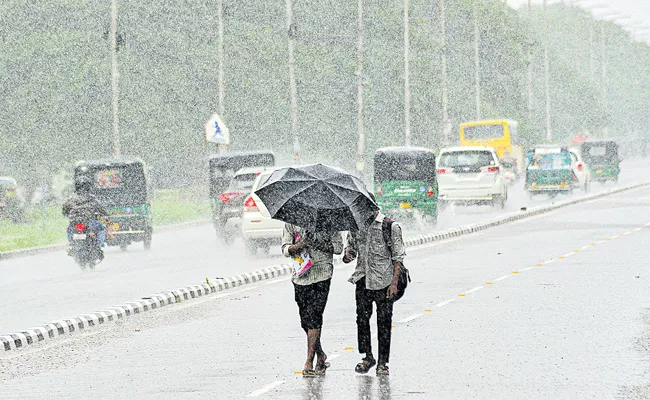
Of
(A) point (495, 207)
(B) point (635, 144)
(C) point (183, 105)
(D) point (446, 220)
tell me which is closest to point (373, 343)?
(D) point (446, 220)

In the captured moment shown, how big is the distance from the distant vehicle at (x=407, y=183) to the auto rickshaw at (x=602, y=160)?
29.4 m

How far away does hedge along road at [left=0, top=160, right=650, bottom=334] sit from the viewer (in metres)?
18.2

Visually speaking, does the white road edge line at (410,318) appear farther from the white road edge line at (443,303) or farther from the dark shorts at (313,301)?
the dark shorts at (313,301)

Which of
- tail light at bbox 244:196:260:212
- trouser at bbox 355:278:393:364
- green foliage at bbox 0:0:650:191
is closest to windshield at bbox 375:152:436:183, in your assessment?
tail light at bbox 244:196:260:212

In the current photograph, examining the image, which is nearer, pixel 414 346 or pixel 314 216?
pixel 314 216

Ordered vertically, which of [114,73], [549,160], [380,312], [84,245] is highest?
[114,73]

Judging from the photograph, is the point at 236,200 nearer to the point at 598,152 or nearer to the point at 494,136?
the point at 598,152

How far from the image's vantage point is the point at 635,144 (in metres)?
132

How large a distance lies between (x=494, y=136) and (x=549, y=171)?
65.9 ft

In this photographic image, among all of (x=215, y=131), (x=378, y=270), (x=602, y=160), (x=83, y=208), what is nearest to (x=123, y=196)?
(x=215, y=131)

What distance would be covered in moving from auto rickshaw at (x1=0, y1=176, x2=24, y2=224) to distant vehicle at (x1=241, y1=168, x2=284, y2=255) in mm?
18847

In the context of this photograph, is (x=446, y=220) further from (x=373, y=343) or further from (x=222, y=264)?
(x=373, y=343)

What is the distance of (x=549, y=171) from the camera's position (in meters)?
50.2

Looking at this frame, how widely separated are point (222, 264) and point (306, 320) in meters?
14.3
